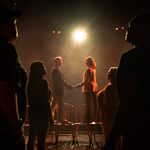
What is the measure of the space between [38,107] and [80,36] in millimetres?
7903

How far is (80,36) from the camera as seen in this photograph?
13.4 meters

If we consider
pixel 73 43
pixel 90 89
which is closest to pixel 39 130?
pixel 90 89

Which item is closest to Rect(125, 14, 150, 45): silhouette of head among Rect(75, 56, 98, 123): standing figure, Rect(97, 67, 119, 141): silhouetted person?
Rect(97, 67, 119, 141): silhouetted person

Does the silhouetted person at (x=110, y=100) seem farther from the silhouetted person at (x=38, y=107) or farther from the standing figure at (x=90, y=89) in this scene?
the standing figure at (x=90, y=89)

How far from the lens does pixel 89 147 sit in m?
8.59

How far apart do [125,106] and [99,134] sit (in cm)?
992

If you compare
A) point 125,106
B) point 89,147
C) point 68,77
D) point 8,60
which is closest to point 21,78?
point 8,60

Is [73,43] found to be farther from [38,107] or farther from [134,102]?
[134,102]

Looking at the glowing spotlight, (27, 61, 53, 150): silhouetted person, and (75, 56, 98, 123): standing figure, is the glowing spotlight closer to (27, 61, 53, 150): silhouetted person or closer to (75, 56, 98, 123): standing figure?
(75, 56, 98, 123): standing figure

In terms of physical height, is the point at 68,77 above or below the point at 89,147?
above

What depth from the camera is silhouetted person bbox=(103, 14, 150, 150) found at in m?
2.14

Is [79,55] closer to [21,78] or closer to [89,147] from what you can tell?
[89,147]

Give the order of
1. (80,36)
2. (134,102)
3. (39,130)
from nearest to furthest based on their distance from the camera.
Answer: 1. (134,102)
2. (39,130)
3. (80,36)

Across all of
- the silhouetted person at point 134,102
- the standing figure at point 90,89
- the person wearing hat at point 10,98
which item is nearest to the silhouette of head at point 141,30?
the silhouetted person at point 134,102
